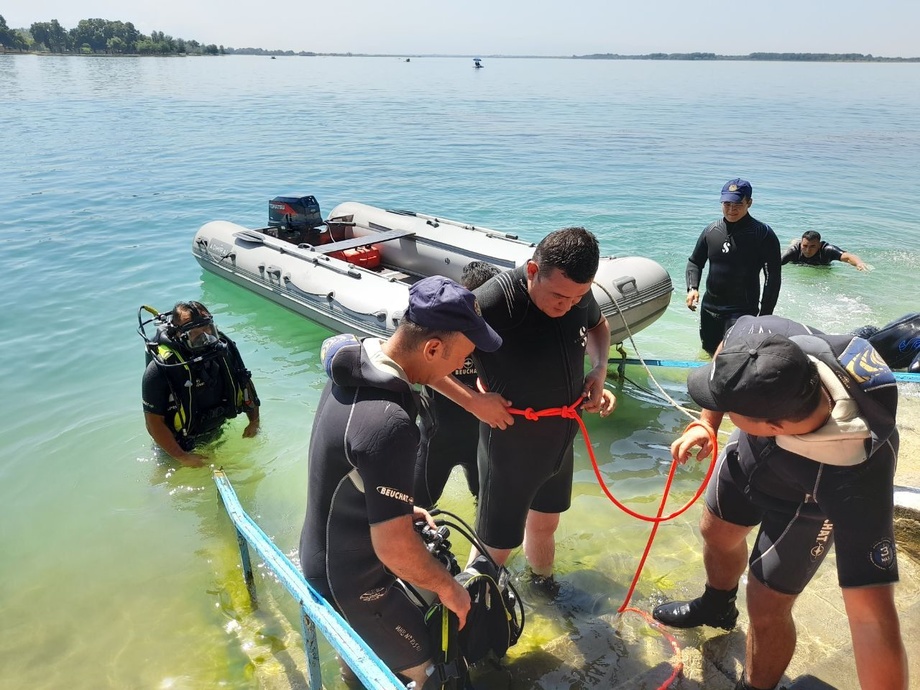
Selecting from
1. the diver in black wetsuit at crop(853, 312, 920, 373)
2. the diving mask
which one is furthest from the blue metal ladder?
the diver in black wetsuit at crop(853, 312, 920, 373)

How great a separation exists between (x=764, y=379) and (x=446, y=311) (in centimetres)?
83

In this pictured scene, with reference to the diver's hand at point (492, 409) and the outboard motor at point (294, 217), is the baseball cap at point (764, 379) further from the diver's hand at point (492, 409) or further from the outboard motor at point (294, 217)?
the outboard motor at point (294, 217)

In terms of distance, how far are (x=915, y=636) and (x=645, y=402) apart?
9.19 ft

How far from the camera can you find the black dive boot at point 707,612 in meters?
2.62

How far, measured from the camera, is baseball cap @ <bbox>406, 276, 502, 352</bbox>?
1.68 metres

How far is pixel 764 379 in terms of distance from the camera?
1616 mm

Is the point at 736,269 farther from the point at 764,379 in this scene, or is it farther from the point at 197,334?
the point at 197,334

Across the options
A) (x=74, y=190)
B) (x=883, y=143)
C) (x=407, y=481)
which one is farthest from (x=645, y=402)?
(x=883, y=143)

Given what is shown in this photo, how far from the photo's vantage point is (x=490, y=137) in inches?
917

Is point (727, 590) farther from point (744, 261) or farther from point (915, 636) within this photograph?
point (744, 261)

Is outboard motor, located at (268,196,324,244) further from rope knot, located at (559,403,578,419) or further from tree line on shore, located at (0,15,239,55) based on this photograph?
tree line on shore, located at (0,15,239,55)

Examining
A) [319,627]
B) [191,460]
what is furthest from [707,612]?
[191,460]

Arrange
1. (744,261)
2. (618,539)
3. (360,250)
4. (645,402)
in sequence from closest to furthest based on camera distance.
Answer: (618,539)
(744,261)
(645,402)
(360,250)

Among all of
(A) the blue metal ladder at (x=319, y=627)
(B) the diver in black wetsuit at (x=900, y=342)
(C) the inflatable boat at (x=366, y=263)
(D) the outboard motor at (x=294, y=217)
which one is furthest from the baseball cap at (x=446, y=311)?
(D) the outboard motor at (x=294, y=217)
